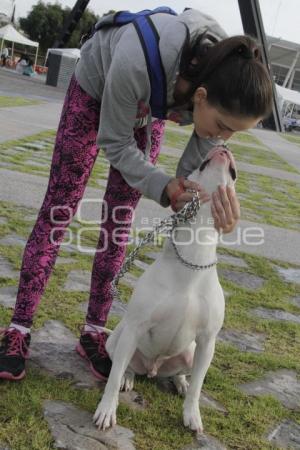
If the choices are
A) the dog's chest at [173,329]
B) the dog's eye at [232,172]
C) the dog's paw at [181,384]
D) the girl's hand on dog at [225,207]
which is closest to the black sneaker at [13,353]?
the dog's chest at [173,329]

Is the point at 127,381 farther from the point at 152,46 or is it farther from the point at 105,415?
the point at 152,46

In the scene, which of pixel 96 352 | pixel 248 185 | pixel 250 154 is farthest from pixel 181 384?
pixel 250 154

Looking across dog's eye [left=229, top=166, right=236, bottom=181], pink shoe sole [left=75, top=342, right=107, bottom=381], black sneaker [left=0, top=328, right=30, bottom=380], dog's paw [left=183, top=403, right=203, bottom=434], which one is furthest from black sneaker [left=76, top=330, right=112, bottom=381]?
dog's eye [left=229, top=166, right=236, bottom=181]

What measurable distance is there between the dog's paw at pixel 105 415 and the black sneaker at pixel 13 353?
14.7 inches

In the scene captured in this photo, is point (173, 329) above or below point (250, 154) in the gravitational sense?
above

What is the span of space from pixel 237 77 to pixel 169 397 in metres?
1.32

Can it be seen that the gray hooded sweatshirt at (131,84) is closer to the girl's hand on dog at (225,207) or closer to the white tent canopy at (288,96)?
the girl's hand on dog at (225,207)

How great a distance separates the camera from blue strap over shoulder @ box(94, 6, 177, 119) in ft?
6.65

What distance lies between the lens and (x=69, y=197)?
2.47 m

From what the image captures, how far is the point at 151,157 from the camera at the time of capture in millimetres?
2652

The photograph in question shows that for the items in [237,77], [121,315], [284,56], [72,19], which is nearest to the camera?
[237,77]

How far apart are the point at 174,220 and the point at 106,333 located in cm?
80

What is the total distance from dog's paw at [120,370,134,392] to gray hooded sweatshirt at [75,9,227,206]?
2.50 ft

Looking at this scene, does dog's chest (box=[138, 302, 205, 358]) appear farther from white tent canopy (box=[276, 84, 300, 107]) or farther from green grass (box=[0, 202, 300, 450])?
Result: white tent canopy (box=[276, 84, 300, 107])
